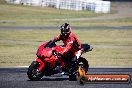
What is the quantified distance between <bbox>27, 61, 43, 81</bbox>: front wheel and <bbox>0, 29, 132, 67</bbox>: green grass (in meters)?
4.65

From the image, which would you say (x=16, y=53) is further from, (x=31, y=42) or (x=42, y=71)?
(x=42, y=71)

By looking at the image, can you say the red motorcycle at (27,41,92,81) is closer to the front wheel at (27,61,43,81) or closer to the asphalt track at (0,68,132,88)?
the front wheel at (27,61,43,81)

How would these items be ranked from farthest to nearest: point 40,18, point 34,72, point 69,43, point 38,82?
point 40,18 < point 69,43 < point 34,72 < point 38,82

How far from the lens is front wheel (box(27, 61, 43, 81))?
14805mm

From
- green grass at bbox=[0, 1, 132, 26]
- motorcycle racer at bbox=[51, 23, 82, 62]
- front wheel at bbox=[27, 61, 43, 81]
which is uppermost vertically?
motorcycle racer at bbox=[51, 23, 82, 62]

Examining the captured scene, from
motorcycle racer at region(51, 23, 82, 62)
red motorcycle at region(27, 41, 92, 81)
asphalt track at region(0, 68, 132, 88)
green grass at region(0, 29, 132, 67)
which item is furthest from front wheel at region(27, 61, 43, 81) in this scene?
green grass at region(0, 29, 132, 67)

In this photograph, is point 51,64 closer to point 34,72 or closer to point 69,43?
point 34,72

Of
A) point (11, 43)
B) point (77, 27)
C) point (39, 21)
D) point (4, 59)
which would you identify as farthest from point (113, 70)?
point (39, 21)

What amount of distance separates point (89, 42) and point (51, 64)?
13.2m

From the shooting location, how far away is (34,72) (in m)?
14.9

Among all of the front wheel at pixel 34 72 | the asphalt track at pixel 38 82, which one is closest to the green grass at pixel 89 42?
the asphalt track at pixel 38 82

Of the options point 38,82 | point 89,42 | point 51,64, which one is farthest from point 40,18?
point 38,82

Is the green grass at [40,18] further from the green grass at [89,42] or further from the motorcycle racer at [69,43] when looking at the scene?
the motorcycle racer at [69,43]

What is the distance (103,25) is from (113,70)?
69.9 feet
